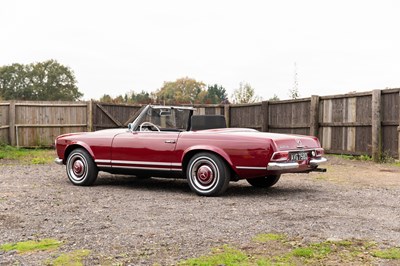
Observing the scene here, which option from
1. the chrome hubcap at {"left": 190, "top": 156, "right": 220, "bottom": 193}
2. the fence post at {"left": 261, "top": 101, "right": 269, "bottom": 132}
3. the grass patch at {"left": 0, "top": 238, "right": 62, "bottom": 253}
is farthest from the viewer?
the fence post at {"left": 261, "top": 101, "right": 269, "bottom": 132}

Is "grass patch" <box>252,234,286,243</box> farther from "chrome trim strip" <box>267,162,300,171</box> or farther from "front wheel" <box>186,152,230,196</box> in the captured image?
"front wheel" <box>186,152,230,196</box>

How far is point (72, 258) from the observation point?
438 cm

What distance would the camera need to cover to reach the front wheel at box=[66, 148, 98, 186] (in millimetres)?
9062

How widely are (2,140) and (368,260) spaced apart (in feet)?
56.8

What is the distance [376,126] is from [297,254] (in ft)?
36.7

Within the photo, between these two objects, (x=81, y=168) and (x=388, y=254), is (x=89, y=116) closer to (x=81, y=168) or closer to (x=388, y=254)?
(x=81, y=168)

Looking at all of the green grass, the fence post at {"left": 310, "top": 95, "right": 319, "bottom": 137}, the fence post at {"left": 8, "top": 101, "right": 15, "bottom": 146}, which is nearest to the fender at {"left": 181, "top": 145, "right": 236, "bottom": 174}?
the green grass

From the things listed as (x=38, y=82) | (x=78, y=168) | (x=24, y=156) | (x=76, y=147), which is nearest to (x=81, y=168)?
(x=78, y=168)

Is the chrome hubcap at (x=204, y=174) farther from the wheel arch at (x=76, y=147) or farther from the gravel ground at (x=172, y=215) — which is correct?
the wheel arch at (x=76, y=147)

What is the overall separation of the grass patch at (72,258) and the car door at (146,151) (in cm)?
365

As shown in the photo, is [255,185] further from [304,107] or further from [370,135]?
[304,107]

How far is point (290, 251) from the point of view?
454 cm

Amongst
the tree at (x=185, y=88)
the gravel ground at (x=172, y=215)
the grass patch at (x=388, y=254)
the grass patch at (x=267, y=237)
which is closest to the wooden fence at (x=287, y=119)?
the gravel ground at (x=172, y=215)

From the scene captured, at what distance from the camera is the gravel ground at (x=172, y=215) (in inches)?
189
